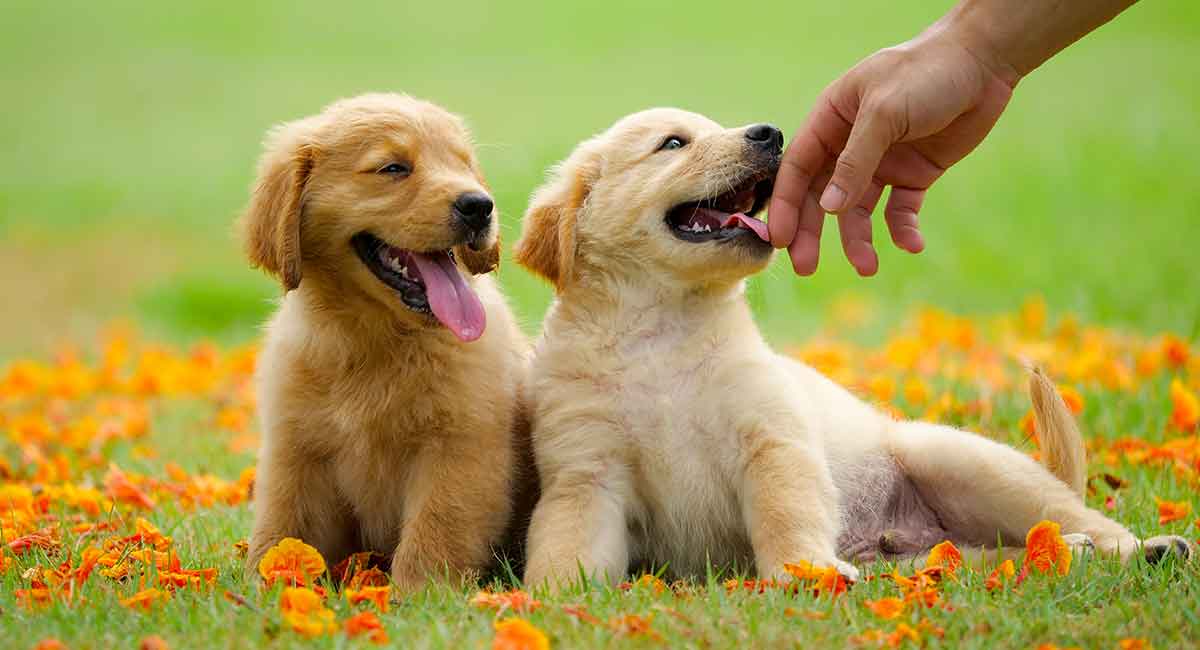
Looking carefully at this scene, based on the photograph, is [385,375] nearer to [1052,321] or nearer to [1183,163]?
[1052,321]

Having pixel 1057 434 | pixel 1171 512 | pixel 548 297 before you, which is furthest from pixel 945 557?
pixel 548 297

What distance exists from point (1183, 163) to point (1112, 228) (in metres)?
1.67

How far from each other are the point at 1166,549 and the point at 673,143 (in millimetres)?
1853

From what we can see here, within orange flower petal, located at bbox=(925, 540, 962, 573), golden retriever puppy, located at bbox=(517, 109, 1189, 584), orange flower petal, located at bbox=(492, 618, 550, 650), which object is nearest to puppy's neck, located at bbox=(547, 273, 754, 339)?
golden retriever puppy, located at bbox=(517, 109, 1189, 584)

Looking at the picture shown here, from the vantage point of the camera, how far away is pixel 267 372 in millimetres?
4031

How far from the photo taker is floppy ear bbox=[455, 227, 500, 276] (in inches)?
159

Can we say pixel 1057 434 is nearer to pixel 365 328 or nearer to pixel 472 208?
pixel 472 208

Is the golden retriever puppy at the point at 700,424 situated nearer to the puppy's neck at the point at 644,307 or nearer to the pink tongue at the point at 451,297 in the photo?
the puppy's neck at the point at 644,307

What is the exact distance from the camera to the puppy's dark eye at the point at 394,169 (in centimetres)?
389

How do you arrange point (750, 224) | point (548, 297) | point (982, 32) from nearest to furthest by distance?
point (982, 32) → point (750, 224) → point (548, 297)

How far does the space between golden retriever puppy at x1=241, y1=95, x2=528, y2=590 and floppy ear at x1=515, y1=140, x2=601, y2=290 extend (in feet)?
0.77

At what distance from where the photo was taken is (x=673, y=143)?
4262 mm

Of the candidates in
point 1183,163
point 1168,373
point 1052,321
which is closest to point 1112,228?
point 1183,163

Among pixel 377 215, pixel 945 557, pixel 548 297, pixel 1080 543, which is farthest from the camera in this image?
pixel 548 297
